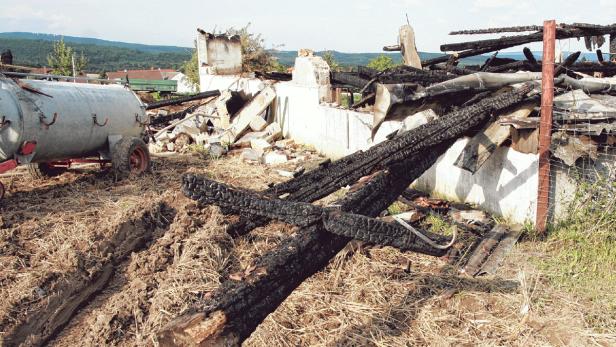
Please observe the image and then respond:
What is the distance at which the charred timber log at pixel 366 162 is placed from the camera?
4.57 metres

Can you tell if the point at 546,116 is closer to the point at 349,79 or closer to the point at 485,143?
the point at 485,143

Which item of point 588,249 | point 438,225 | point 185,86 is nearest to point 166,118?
point 438,225

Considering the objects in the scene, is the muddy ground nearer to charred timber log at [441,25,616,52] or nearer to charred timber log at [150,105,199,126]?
charred timber log at [441,25,616,52]

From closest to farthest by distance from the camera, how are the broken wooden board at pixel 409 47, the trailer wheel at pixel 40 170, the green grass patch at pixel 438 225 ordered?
the green grass patch at pixel 438 225, the trailer wheel at pixel 40 170, the broken wooden board at pixel 409 47

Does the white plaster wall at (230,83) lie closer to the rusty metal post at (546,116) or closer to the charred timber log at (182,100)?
the charred timber log at (182,100)

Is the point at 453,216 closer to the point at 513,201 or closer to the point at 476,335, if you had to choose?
the point at 513,201

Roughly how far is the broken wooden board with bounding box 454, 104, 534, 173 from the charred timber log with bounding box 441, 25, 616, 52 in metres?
4.20

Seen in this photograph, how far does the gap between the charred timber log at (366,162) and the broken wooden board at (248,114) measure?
881 cm

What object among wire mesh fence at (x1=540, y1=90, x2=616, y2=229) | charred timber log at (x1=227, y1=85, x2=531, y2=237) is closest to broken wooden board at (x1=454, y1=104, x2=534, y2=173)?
wire mesh fence at (x1=540, y1=90, x2=616, y2=229)

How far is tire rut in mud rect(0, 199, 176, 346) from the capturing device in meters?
4.20

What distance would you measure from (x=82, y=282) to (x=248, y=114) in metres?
9.75

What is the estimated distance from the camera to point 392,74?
871cm

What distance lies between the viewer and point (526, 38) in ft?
35.0

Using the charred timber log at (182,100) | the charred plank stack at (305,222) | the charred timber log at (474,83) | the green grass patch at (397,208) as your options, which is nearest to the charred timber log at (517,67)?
the charred timber log at (474,83)
